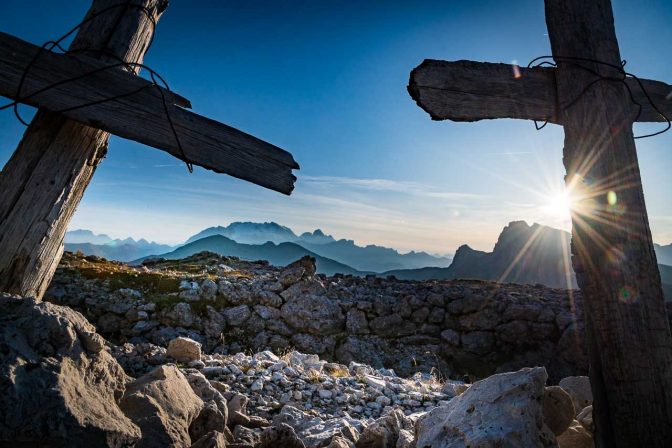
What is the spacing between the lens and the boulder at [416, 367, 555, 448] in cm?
259

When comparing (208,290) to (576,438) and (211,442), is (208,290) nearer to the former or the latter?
(211,442)

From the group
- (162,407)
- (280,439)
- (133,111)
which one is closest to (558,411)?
(280,439)

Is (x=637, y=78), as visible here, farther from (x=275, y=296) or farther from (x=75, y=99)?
(x=275, y=296)

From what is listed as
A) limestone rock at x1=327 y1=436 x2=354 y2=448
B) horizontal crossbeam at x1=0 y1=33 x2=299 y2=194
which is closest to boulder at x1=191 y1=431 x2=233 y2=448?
limestone rock at x1=327 y1=436 x2=354 y2=448

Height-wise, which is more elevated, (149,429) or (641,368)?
(641,368)

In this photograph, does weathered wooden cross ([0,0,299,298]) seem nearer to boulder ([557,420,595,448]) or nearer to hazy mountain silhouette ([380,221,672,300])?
boulder ([557,420,595,448])

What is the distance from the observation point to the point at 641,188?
2855 millimetres

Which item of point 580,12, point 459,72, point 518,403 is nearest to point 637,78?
point 580,12

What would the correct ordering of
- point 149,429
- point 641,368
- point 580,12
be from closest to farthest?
point 149,429 < point 641,368 < point 580,12

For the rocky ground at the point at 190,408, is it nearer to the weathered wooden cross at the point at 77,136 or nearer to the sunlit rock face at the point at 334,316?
the weathered wooden cross at the point at 77,136

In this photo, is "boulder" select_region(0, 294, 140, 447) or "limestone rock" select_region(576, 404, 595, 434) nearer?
"boulder" select_region(0, 294, 140, 447)

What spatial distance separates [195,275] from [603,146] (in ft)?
38.4

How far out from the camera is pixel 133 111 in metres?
2.81

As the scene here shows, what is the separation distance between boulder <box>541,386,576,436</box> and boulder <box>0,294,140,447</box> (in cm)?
295
